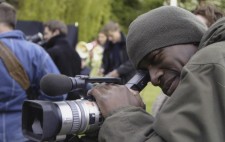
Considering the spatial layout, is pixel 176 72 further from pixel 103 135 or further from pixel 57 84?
pixel 57 84

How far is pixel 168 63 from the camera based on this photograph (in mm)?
1734

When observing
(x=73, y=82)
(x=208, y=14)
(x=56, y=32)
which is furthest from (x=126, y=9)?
(x=73, y=82)

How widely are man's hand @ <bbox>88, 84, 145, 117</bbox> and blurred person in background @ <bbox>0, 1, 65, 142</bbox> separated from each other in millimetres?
2048

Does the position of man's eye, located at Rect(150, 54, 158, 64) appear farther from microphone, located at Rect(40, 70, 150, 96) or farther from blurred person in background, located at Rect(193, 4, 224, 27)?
blurred person in background, located at Rect(193, 4, 224, 27)

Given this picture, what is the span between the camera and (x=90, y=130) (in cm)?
192

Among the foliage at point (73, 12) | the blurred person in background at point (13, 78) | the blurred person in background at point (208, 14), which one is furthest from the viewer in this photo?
the foliage at point (73, 12)

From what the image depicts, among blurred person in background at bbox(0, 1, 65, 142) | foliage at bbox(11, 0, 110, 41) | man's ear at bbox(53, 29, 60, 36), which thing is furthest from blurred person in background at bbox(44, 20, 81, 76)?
foliage at bbox(11, 0, 110, 41)

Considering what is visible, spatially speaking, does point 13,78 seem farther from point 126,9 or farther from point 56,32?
point 126,9

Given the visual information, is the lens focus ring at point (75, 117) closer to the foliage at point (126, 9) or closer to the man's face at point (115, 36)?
the man's face at point (115, 36)

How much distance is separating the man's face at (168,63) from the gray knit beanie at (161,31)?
2 cm

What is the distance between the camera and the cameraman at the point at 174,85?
1.45 meters

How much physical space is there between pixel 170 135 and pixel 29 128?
73cm

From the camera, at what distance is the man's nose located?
1.79 meters

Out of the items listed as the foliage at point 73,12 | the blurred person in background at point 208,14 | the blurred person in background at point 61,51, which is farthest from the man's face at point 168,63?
the foliage at point 73,12
